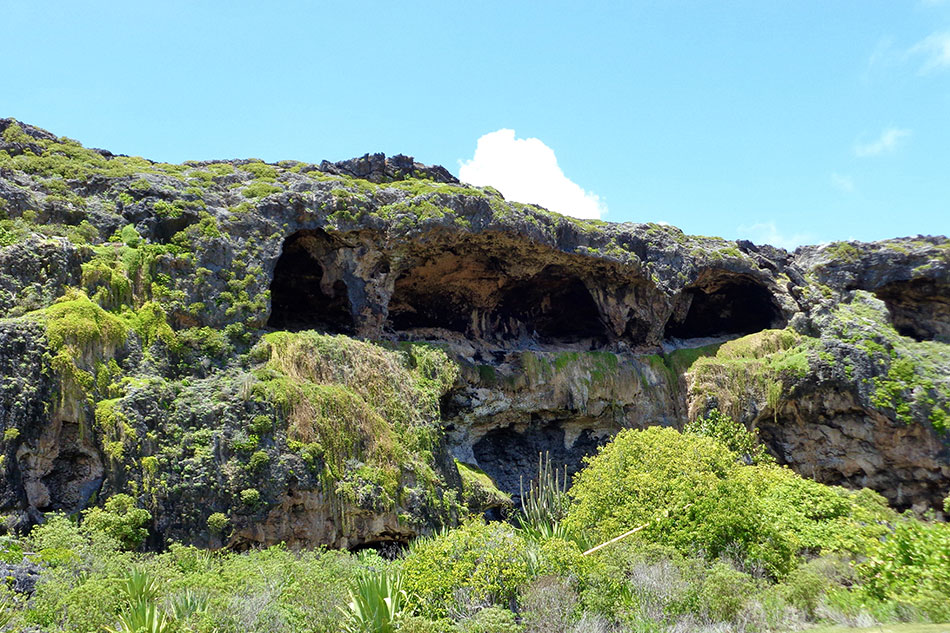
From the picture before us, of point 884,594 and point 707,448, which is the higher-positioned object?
point 707,448

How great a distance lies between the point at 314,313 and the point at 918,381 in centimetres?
2787

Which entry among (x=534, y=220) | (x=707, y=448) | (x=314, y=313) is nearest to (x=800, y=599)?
(x=707, y=448)

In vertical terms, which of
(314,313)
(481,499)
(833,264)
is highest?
(833,264)

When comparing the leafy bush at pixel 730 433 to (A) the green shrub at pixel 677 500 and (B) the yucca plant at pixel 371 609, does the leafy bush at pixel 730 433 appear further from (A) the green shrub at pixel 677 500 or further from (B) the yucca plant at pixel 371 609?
(B) the yucca plant at pixel 371 609

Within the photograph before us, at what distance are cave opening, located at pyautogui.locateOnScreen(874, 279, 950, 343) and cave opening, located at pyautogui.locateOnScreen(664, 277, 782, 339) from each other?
6.34 metres

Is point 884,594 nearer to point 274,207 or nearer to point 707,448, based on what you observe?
point 707,448

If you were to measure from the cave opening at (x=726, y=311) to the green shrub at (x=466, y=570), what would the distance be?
83.9ft

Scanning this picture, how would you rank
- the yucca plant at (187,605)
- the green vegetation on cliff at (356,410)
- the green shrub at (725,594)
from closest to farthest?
the yucca plant at (187,605), the green shrub at (725,594), the green vegetation on cliff at (356,410)

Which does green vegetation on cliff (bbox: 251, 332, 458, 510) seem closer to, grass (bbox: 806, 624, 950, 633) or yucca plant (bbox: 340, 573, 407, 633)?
yucca plant (bbox: 340, 573, 407, 633)

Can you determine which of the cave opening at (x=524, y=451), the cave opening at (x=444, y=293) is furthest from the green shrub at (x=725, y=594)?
the cave opening at (x=444, y=293)

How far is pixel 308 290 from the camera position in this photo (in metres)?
30.6

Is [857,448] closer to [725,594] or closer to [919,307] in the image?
[919,307]

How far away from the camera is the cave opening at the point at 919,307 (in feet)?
125

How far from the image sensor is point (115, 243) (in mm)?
23172
